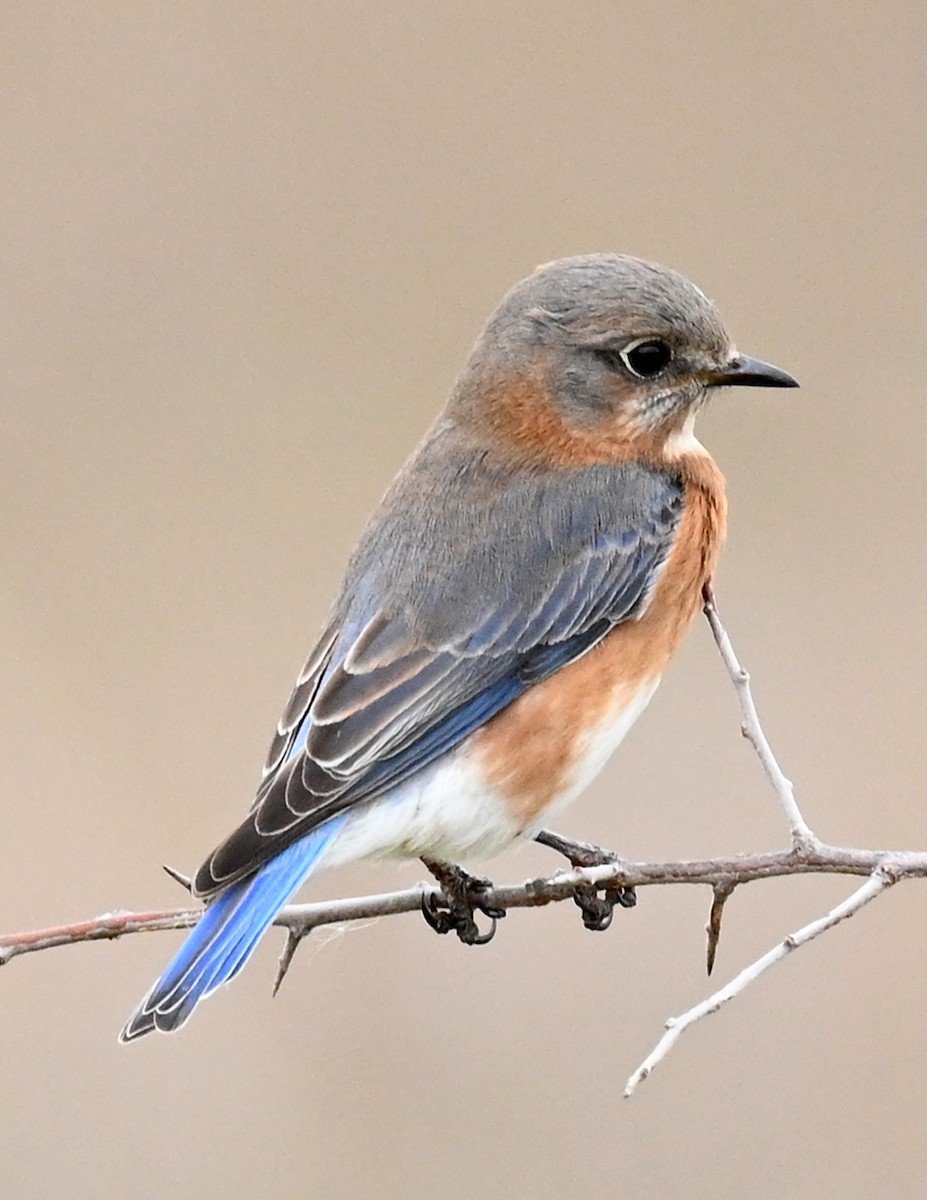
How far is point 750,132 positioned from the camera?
9.65 meters

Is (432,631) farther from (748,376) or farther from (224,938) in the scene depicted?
(748,376)

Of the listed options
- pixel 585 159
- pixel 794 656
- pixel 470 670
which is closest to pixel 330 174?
pixel 585 159

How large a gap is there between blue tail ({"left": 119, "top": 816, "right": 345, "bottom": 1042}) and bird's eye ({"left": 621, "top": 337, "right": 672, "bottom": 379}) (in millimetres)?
1343

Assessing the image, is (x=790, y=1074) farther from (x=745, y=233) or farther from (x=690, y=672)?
(x=745, y=233)

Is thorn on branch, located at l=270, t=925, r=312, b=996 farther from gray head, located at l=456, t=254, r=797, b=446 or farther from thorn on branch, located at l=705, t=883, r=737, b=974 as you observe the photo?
gray head, located at l=456, t=254, r=797, b=446

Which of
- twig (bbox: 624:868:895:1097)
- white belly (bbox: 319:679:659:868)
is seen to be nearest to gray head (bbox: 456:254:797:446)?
white belly (bbox: 319:679:659:868)

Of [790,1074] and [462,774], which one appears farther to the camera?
[790,1074]

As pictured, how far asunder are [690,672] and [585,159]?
2.78 m

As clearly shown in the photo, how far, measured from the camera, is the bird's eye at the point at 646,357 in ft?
15.9

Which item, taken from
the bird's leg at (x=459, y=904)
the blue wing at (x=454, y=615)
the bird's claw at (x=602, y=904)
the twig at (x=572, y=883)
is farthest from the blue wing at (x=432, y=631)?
the bird's claw at (x=602, y=904)

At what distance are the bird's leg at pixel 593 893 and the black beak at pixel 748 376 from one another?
1142 mm

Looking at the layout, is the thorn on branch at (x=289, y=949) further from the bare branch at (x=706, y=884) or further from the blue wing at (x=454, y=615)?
the blue wing at (x=454, y=615)

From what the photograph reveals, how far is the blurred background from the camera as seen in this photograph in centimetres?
661

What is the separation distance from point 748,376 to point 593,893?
1353 mm
